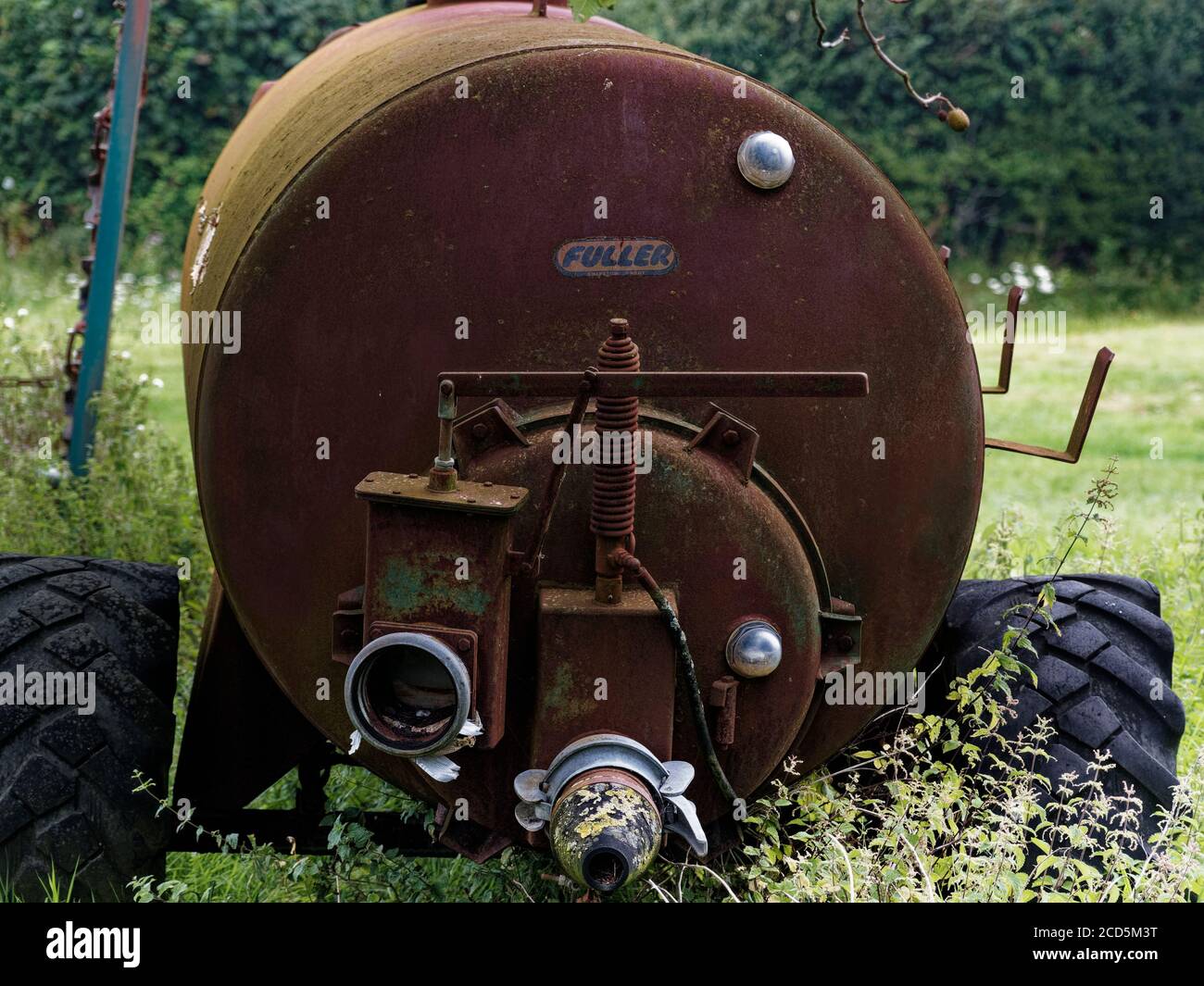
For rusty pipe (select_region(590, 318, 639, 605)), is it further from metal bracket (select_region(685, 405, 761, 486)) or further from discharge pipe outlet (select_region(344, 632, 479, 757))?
discharge pipe outlet (select_region(344, 632, 479, 757))

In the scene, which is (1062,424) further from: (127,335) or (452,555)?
(452,555)

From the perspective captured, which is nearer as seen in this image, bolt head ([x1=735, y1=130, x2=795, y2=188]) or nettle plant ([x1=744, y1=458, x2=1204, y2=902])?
bolt head ([x1=735, y1=130, x2=795, y2=188])

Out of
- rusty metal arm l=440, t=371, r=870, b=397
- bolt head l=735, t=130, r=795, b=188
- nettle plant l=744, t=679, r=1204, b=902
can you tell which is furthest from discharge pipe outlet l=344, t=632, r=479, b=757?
bolt head l=735, t=130, r=795, b=188

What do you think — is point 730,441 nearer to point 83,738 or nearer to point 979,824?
point 979,824

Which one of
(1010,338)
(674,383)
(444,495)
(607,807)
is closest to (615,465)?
(674,383)

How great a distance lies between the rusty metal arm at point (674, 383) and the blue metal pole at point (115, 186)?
2.42 metres

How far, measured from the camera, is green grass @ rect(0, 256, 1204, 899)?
11.1 feet

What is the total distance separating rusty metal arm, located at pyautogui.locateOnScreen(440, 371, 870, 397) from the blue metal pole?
2.42 metres

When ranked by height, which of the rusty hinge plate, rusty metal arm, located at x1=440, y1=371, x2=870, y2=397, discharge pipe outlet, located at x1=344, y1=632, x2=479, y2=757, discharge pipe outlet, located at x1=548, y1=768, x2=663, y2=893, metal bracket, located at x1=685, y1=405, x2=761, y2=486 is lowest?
discharge pipe outlet, located at x1=548, y1=768, x2=663, y2=893

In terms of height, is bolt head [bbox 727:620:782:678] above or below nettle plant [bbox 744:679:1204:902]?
above

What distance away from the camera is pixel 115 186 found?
4.35 m

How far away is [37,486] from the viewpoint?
4664mm

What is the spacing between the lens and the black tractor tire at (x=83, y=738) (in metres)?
2.77

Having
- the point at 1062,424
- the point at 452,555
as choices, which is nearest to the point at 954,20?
the point at 1062,424
